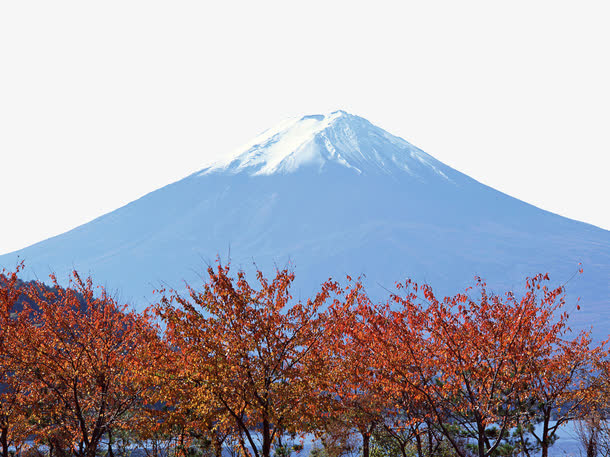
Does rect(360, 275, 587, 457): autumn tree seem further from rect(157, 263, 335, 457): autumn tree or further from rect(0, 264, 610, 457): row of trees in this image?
rect(157, 263, 335, 457): autumn tree

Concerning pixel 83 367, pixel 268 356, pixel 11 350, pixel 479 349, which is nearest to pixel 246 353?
pixel 268 356

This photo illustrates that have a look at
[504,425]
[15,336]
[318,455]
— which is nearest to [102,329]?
[15,336]

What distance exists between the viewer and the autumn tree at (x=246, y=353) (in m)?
13.6

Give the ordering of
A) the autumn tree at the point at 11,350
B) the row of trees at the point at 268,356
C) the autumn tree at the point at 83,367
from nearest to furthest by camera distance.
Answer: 1. the row of trees at the point at 268,356
2. the autumn tree at the point at 11,350
3. the autumn tree at the point at 83,367

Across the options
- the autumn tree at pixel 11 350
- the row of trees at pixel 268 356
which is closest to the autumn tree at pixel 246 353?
the row of trees at pixel 268 356

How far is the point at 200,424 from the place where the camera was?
1591cm

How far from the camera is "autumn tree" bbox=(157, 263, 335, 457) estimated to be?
535 inches

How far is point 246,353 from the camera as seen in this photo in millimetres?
13883

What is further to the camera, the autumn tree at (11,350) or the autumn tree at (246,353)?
the autumn tree at (11,350)

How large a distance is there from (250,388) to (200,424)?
129 inches

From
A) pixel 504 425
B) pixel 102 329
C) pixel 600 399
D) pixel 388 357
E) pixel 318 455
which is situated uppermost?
pixel 102 329

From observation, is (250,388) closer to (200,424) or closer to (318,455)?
(200,424)

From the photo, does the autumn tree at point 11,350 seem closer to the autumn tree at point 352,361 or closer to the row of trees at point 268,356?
the row of trees at point 268,356

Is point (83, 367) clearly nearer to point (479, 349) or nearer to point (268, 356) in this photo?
point (268, 356)
